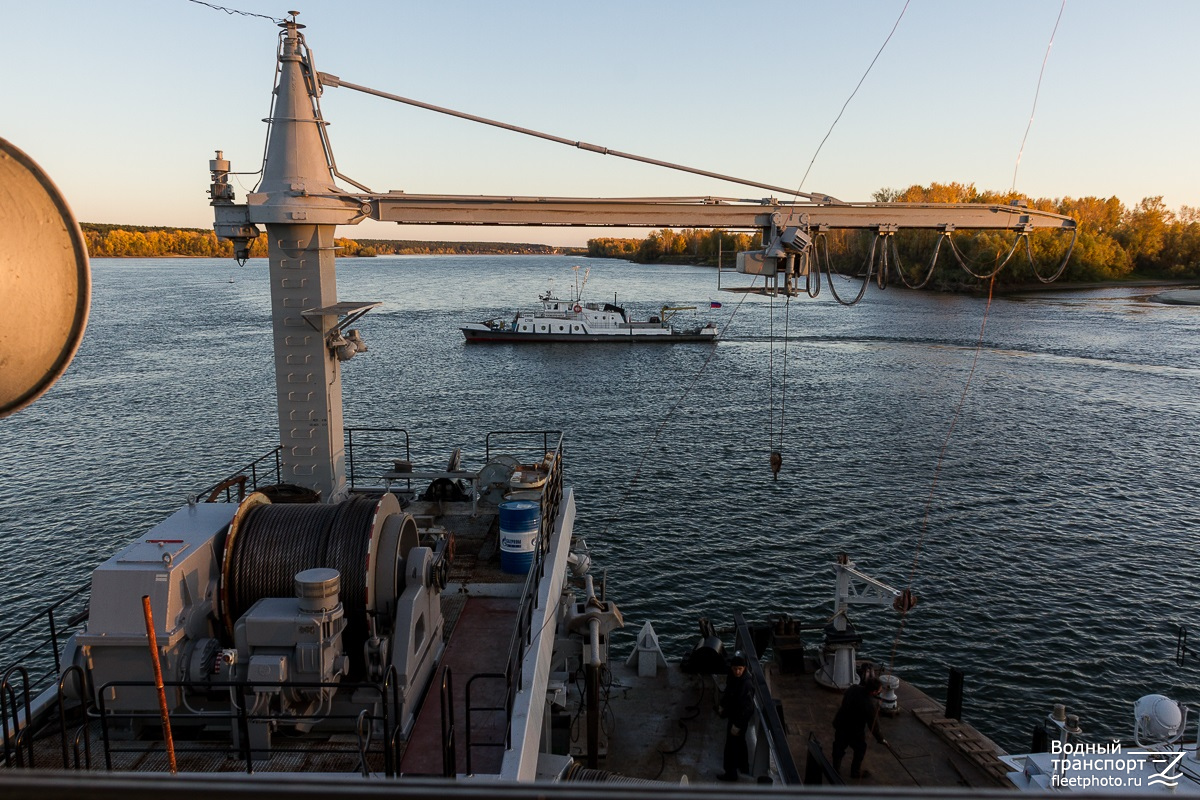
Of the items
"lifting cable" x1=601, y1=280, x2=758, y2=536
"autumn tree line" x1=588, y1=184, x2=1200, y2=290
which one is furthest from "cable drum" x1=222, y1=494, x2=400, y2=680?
"autumn tree line" x1=588, y1=184, x2=1200, y2=290

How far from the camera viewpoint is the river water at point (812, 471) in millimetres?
21438

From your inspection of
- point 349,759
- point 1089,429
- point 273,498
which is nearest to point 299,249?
point 273,498

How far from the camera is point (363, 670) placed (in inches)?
377

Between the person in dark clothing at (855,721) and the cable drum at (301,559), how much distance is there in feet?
22.8

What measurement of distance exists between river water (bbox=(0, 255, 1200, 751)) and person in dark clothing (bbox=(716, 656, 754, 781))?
792 cm

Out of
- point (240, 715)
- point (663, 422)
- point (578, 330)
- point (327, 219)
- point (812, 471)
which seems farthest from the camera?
point (578, 330)

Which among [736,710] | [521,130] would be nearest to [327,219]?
[521,130]

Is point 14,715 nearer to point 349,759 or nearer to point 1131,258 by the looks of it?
point 349,759

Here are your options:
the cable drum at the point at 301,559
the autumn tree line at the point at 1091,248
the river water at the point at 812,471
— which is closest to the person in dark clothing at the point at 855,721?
the river water at the point at 812,471

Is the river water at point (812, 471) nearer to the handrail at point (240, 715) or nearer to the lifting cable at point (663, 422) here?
the lifting cable at point (663, 422)

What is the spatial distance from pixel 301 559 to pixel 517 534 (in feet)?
13.5

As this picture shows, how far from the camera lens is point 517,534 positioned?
1291 cm

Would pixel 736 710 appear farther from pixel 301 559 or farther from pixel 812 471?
pixel 812 471

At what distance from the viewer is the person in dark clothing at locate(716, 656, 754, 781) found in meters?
11.9
